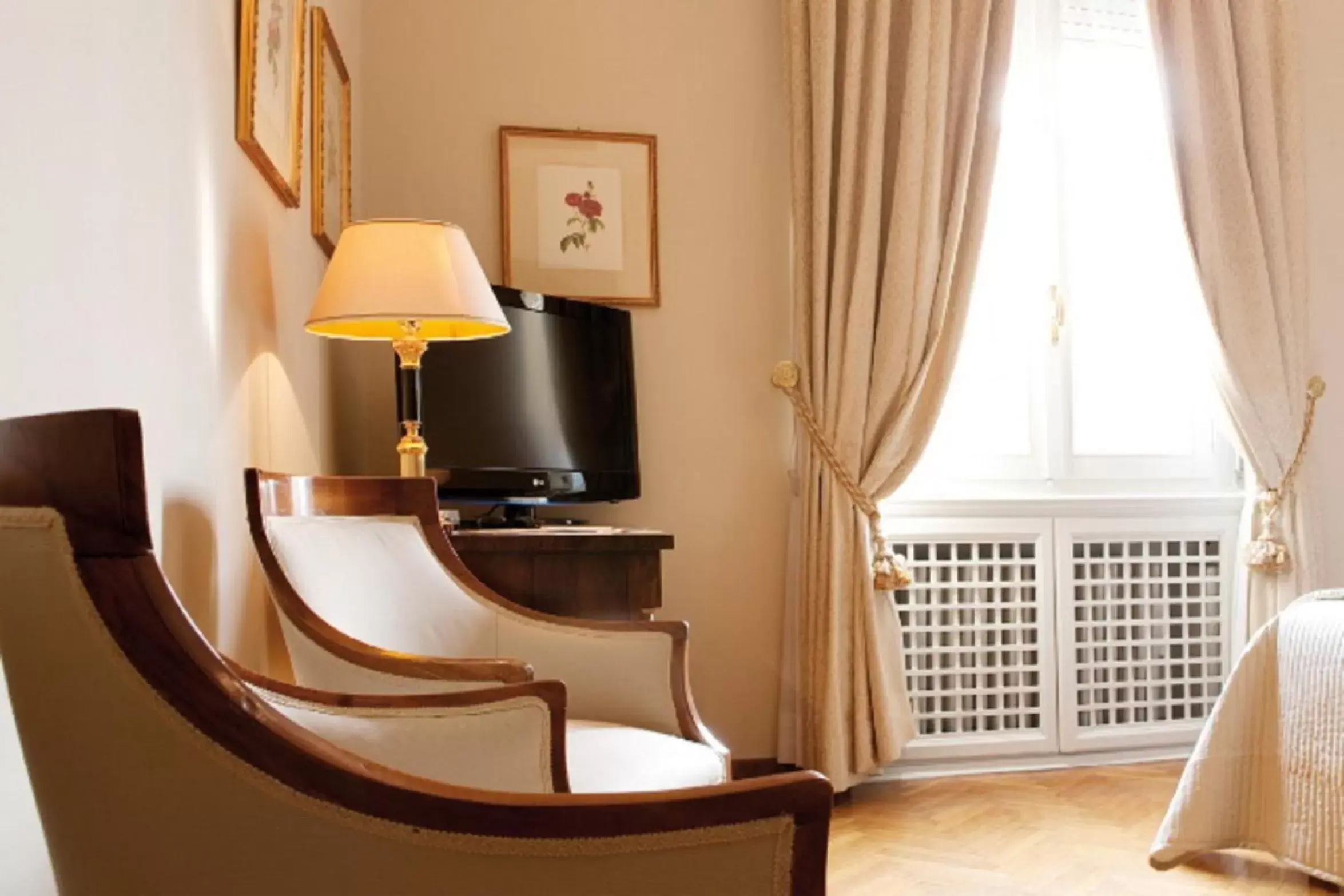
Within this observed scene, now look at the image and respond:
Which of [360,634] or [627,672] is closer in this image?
[360,634]

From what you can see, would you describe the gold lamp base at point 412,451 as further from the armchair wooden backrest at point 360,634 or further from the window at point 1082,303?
the window at point 1082,303

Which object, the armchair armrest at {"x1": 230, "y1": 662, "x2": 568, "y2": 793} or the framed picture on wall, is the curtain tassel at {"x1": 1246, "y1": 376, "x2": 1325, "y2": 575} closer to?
the framed picture on wall

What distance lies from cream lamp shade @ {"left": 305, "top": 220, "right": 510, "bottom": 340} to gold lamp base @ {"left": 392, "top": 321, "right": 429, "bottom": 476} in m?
0.12

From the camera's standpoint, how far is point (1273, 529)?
4117mm

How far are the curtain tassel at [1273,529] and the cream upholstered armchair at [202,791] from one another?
3649mm

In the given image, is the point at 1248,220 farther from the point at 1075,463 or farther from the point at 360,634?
the point at 360,634

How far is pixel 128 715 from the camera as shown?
759 mm

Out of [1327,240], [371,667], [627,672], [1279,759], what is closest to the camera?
[371,667]

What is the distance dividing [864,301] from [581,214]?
0.89 metres

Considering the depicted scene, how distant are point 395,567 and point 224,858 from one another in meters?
1.43

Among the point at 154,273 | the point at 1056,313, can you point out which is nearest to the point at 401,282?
the point at 154,273

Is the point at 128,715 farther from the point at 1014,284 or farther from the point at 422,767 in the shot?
the point at 1014,284

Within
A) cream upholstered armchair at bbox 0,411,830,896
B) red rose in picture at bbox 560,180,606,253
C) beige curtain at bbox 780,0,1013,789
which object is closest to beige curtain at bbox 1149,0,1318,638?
beige curtain at bbox 780,0,1013,789

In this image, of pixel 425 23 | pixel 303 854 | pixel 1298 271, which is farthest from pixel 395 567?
pixel 1298 271
